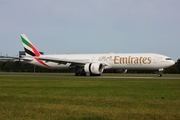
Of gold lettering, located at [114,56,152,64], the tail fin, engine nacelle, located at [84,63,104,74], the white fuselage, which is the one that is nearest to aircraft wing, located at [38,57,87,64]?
the white fuselage

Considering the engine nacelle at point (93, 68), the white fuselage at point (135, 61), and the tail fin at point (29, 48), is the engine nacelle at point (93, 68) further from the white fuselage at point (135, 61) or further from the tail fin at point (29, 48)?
the tail fin at point (29, 48)

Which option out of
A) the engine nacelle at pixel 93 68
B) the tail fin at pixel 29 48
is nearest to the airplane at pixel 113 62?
the engine nacelle at pixel 93 68

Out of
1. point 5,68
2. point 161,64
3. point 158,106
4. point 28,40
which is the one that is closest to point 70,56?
point 28,40

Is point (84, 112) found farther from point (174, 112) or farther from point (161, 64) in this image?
point (161, 64)

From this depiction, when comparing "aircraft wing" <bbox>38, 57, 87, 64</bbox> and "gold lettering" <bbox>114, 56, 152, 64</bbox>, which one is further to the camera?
"aircraft wing" <bbox>38, 57, 87, 64</bbox>

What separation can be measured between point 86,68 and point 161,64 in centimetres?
1062

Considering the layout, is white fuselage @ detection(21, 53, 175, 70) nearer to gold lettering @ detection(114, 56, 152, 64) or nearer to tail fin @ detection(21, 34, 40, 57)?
gold lettering @ detection(114, 56, 152, 64)

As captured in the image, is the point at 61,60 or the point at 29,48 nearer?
the point at 61,60

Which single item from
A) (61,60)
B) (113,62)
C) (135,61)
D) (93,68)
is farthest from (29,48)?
(135,61)

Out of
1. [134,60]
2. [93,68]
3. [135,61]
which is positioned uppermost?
[134,60]

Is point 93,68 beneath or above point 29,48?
beneath

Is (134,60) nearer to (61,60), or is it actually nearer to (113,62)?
(113,62)

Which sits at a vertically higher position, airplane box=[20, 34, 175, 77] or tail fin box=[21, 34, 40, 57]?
tail fin box=[21, 34, 40, 57]

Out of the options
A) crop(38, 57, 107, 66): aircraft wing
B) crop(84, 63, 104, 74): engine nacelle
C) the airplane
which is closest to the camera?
crop(84, 63, 104, 74): engine nacelle
